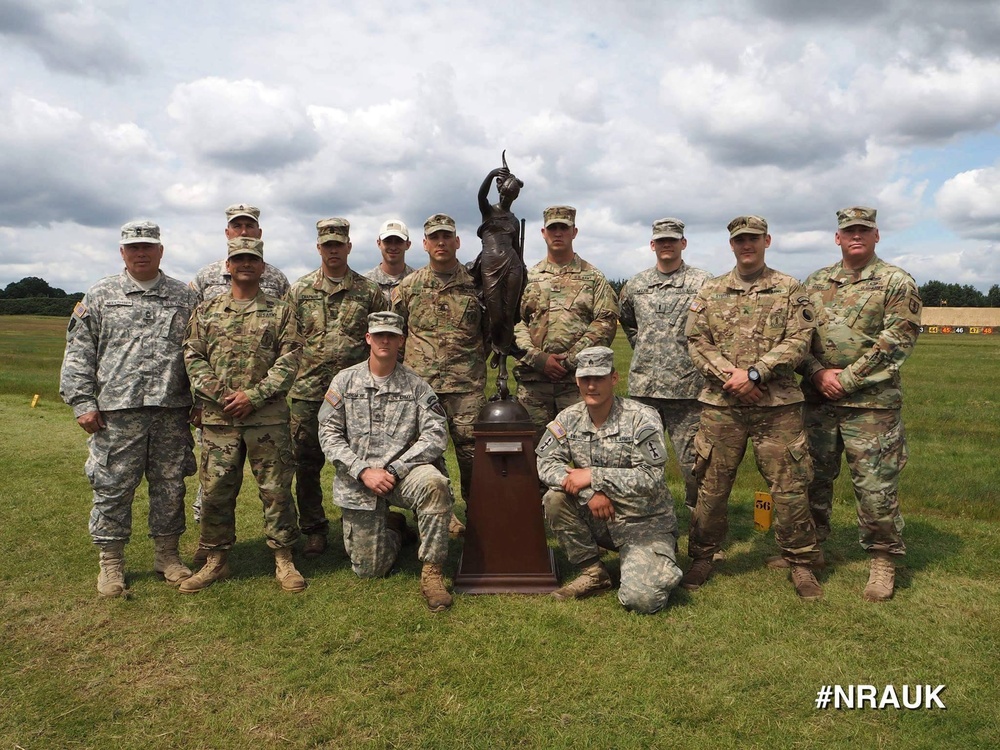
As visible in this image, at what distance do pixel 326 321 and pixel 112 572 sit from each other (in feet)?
8.01

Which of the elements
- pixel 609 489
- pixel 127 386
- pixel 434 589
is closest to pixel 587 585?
pixel 609 489

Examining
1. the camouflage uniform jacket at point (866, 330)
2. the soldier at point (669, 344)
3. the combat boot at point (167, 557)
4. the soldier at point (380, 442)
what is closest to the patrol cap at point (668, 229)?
the soldier at point (669, 344)

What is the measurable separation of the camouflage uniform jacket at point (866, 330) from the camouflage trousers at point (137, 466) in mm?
4668

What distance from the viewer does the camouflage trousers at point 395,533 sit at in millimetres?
5125

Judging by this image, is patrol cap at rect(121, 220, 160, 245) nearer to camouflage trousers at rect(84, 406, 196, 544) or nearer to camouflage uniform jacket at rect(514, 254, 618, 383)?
camouflage trousers at rect(84, 406, 196, 544)

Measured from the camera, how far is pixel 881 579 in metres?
5.04

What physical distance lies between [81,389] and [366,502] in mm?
2132

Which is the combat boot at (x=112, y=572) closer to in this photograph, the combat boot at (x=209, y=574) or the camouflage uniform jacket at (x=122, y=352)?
the combat boot at (x=209, y=574)

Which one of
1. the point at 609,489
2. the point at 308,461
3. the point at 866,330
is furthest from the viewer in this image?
the point at 308,461

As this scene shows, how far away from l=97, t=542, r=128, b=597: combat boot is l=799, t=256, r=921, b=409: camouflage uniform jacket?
204 inches

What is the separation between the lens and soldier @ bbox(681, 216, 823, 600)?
16.2ft

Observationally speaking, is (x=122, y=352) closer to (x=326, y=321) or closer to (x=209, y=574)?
(x=326, y=321)

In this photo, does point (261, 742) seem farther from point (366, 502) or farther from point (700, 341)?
point (700, 341)

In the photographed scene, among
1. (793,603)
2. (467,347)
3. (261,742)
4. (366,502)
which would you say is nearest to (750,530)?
(793,603)
